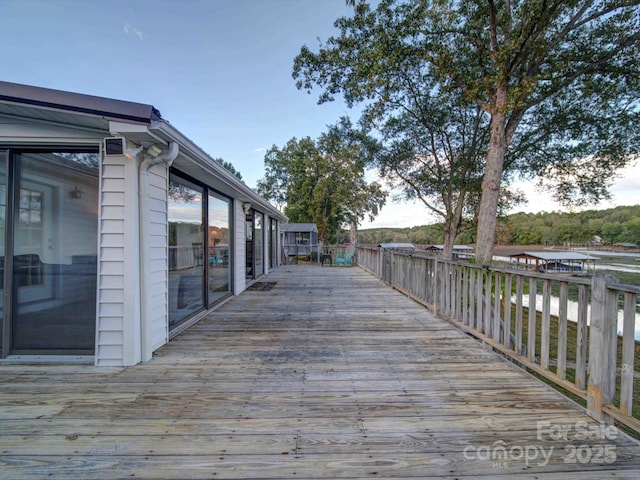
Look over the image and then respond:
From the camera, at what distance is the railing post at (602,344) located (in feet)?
5.76

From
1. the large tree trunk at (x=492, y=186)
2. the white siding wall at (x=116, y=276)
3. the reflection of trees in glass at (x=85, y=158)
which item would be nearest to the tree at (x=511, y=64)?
the large tree trunk at (x=492, y=186)

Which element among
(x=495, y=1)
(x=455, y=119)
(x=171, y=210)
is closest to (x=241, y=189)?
(x=171, y=210)

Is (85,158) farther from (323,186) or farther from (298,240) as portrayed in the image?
(323,186)

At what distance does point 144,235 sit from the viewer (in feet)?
9.27

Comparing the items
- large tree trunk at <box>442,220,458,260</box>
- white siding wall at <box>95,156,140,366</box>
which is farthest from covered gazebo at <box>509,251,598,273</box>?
white siding wall at <box>95,156,140,366</box>

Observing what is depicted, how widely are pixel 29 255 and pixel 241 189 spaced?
3.15m

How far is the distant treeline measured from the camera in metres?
21.2

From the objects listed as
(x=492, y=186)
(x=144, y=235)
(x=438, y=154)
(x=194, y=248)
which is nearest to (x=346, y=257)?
(x=438, y=154)

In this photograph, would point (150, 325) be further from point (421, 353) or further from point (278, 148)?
point (278, 148)

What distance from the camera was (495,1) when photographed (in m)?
6.19

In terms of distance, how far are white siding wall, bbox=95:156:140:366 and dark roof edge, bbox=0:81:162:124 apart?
48cm

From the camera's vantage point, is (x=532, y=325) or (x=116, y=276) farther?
(x=116, y=276)

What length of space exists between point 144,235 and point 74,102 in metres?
1.22

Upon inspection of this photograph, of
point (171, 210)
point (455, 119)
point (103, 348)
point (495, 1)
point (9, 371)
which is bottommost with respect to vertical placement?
point (9, 371)
